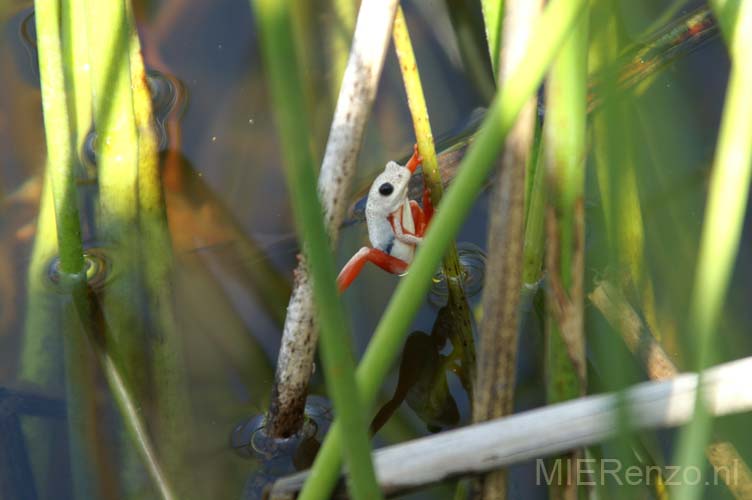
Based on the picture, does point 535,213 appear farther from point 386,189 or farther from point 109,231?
point 109,231

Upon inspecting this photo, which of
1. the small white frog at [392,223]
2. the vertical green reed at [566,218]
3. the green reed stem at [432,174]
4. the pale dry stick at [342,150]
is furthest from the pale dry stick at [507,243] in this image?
the small white frog at [392,223]

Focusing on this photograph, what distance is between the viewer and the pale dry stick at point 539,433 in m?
0.97

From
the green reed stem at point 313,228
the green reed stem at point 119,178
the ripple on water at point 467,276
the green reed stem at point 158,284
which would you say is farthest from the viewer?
the ripple on water at point 467,276

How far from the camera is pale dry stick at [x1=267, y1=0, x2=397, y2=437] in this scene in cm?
109

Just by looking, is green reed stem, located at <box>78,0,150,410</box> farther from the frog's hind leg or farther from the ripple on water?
the ripple on water

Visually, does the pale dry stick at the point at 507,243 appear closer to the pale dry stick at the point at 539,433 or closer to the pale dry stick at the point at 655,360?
the pale dry stick at the point at 539,433

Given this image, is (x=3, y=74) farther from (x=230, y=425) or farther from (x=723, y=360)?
(x=723, y=360)

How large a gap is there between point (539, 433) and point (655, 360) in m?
0.46

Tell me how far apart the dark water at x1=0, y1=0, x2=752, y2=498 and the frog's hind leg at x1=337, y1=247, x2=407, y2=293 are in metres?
0.15

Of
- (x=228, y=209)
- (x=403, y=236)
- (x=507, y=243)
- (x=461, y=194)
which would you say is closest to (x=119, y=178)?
(x=228, y=209)

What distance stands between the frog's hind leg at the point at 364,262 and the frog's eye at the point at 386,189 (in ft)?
0.32

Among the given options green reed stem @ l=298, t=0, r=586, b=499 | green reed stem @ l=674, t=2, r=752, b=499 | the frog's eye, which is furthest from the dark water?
green reed stem @ l=298, t=0, r=586, b=499

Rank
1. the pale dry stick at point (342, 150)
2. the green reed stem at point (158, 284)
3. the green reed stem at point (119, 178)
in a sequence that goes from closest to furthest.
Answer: the pale dry stick at point (342, 150) < the green reed stem at point (119, 178) < the green reed stem at point (158, 284)

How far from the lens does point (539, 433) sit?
978 millimetres
